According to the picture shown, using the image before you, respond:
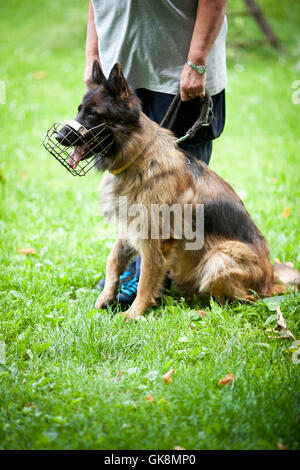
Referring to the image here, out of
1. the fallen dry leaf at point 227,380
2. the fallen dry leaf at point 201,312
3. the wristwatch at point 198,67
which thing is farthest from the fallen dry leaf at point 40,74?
the fallen dry leaf at point 227,380

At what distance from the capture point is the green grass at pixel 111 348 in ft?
6.86

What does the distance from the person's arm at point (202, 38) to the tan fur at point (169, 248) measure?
1.26 ft

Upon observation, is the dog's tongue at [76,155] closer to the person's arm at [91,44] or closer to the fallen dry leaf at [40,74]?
the person's arm at [91,44]

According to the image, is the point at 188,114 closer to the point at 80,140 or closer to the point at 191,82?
the point at 191,82

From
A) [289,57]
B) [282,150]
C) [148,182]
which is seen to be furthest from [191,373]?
[289,57]

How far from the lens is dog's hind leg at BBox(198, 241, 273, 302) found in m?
3.17

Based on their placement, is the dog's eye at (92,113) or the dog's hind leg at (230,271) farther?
the dog's hind leg at (230,271)

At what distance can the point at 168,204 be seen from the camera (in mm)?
3051

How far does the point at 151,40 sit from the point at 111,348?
2.18m

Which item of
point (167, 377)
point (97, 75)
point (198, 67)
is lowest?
point (167, 377)

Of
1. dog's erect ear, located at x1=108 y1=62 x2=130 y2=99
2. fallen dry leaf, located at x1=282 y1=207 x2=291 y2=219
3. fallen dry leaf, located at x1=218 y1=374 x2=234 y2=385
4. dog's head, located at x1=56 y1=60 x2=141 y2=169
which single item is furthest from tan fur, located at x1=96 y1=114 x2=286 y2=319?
fallen dry leaf, located at x1=282 y1=207 x2=291 y2=219

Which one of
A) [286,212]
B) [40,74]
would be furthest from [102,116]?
[40,74]

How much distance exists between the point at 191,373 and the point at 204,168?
5.10 ft

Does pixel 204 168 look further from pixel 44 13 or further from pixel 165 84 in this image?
pixel 44 13
